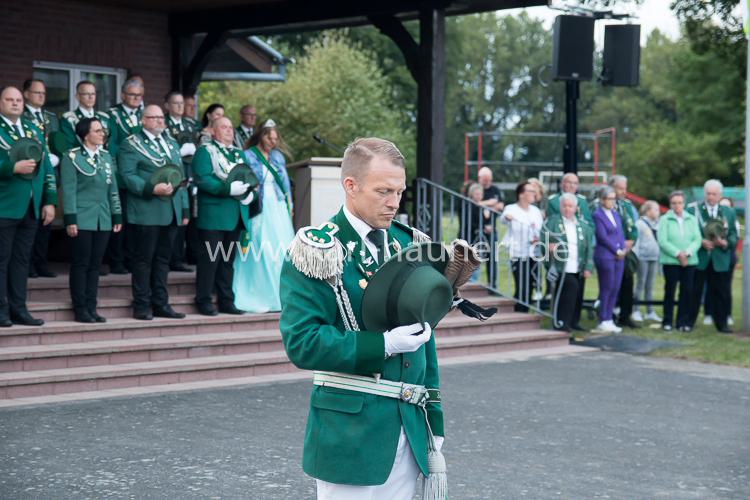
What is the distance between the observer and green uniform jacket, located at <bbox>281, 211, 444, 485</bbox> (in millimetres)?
3746

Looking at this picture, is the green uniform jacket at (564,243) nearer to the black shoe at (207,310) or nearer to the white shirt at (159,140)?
the black shoe at (207,310)

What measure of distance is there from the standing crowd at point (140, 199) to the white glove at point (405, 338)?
24.0ft

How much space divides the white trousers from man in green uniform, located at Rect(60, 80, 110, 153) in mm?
8154

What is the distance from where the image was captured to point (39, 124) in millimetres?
11703

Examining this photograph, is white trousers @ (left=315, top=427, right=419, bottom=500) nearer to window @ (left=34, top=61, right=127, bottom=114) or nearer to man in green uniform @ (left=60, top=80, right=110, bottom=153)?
A: man in green uniform @ (left=60, top=80, right=110, bottom=153)

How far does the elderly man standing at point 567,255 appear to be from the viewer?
14.5 metres

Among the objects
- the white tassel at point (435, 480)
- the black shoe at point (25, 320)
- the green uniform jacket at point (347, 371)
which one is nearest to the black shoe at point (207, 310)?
the black shoe at point (25, 320)

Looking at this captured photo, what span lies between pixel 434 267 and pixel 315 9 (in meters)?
11.5

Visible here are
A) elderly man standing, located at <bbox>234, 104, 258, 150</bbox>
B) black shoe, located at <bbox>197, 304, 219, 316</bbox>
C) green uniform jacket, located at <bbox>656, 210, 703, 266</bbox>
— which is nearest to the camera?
black shoe, located at <bbox>197, 304, 219, 316</bbox>

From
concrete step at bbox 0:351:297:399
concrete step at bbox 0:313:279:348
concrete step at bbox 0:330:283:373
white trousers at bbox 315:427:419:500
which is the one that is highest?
white trousers at bbox 315:427:419:500

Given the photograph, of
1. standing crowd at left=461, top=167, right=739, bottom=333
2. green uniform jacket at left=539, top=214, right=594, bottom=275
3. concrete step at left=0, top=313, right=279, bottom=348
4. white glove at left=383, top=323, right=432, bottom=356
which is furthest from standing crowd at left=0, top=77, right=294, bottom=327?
white glove at left=383, top=323, right=432, bottom=356

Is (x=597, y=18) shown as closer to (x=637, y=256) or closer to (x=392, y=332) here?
(x=637, y=256)

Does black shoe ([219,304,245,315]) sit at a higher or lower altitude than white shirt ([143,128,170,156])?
lower

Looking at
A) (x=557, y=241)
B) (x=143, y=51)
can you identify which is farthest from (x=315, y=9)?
(x=557, y=241)
